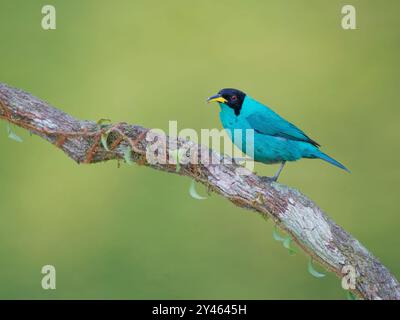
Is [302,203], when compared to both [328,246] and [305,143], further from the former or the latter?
[305,143]

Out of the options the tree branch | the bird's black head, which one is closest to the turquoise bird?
the bird's black head

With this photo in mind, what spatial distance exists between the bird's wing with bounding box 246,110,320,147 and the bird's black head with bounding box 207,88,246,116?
80 millimetres

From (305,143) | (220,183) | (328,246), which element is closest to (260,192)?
(220,183)

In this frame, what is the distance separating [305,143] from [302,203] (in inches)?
23.5

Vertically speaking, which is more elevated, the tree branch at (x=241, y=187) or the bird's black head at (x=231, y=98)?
the bird's black head at (x=231, y=98)

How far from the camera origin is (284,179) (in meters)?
6.47

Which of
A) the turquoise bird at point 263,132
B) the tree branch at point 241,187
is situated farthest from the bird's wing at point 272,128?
the tree branch at point 241,187

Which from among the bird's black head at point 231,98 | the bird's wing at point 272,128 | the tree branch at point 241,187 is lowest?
the tree branch at point 241,187

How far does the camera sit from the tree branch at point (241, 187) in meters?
2.91

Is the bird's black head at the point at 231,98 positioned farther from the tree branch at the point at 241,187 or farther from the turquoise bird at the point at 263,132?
the tree branch at the point at 241,187

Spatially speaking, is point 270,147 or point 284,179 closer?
point 270,147

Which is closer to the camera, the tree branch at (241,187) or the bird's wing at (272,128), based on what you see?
the tree branch at (241,187)

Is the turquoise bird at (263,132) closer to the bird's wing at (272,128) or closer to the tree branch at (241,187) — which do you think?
the bird's wing at (272,128)

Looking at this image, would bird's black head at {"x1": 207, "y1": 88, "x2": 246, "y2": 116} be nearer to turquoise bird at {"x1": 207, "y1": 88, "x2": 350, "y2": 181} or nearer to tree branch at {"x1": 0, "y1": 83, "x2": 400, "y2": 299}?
turquoise bird at {"x1": 207, "y1": 88, "x2": 350, "y2": 181}
